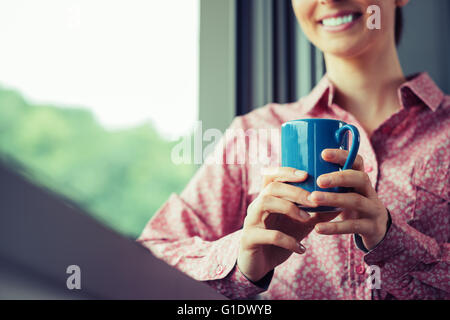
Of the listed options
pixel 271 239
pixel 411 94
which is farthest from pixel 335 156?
pixel 411 94

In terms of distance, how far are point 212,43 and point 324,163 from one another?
72cm

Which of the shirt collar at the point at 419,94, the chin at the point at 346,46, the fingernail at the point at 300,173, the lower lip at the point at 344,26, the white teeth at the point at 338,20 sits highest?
the white teeth at the point at 338,20

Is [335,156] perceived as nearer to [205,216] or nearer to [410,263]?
[410,263]

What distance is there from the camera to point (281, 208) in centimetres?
48

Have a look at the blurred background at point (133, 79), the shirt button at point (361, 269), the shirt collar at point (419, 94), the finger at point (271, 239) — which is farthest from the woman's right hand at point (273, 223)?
the shirt collar at point (419, 94)

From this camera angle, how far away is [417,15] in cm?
125

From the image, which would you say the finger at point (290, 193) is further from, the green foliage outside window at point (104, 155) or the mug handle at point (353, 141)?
the green foliage outside window at point (104, 155)

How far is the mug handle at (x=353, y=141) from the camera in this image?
18.0 inches

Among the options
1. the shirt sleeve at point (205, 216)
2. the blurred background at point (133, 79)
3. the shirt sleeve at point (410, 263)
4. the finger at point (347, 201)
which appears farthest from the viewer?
the blurred background at point (133, 79)

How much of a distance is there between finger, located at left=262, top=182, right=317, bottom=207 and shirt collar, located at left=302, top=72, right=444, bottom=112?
0.46m

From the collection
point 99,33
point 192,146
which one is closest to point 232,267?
point 192,146

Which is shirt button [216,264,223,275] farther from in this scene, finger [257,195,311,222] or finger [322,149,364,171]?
finger [322,149,364,171]

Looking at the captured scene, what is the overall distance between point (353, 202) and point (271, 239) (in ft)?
0.37

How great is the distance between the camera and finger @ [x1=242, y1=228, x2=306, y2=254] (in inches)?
20.4
